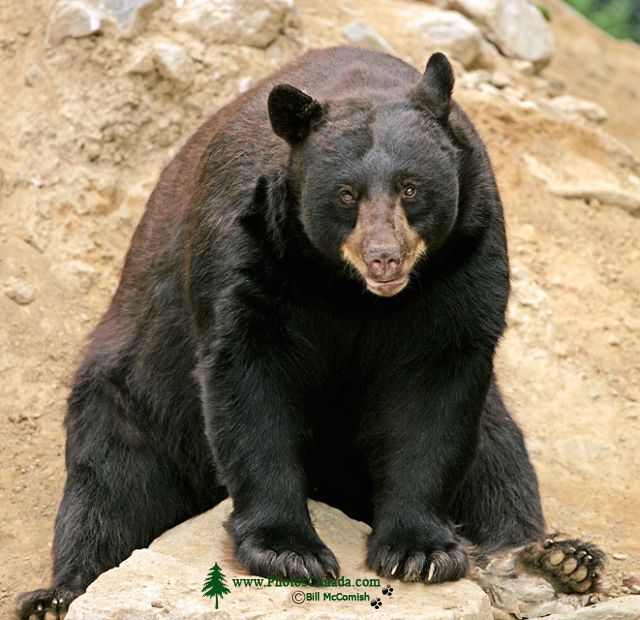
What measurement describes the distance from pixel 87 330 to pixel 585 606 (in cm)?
465

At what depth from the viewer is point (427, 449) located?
677cm

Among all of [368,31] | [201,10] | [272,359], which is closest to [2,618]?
[272,359]

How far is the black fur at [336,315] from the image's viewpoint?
252 inches

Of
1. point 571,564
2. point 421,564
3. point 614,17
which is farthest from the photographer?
point 614,17

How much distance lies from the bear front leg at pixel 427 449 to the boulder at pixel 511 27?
22.9 feet

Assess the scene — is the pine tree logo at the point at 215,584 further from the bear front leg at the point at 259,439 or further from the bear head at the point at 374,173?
the bear head at the point at 374,173

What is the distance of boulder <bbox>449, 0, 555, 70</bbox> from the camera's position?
13125mm

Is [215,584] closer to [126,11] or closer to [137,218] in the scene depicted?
[137,218]

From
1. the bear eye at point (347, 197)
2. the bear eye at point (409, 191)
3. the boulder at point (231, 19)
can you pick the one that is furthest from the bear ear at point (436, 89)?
the boulder at point (231, 19)

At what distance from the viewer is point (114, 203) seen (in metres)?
10.6

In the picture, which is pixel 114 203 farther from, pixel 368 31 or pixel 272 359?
pixel 272 359

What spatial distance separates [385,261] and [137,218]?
4932mm

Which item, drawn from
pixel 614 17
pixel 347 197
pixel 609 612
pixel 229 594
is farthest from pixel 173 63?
pixel 614 17

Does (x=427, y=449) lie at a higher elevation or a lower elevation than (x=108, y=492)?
higher
